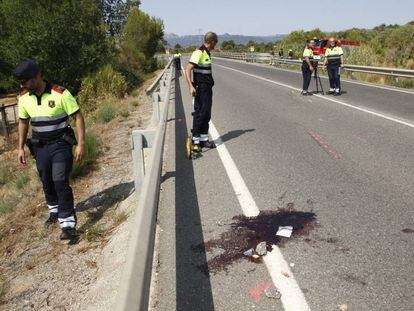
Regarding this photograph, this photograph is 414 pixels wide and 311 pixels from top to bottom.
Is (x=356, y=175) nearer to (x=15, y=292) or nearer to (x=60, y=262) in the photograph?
(x=60, y=262)

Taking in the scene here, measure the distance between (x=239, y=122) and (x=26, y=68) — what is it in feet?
21.0

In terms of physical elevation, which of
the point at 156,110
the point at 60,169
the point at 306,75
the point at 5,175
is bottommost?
the point at 5,175

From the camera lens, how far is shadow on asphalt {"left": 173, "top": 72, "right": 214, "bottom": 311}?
3132 millimetres

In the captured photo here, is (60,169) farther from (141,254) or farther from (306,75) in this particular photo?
(306,75)

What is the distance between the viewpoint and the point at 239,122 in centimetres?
1022

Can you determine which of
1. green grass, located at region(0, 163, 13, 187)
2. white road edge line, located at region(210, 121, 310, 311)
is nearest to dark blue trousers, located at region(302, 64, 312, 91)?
green grass, located at region(0, 163, 13, 187)

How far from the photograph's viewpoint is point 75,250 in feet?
14.6

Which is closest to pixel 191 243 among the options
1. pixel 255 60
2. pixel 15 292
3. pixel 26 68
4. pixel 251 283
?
pixel 251 283

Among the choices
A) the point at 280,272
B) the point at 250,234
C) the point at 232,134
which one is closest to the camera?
the point at 280,272

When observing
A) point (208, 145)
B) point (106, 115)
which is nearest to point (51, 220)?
point (208, 145)

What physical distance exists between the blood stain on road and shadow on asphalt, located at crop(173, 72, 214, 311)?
0.31 ft

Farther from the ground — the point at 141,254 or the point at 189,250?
the point at 141,254

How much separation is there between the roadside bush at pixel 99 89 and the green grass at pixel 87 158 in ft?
38.5

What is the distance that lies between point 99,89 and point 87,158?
1451 centimetres
